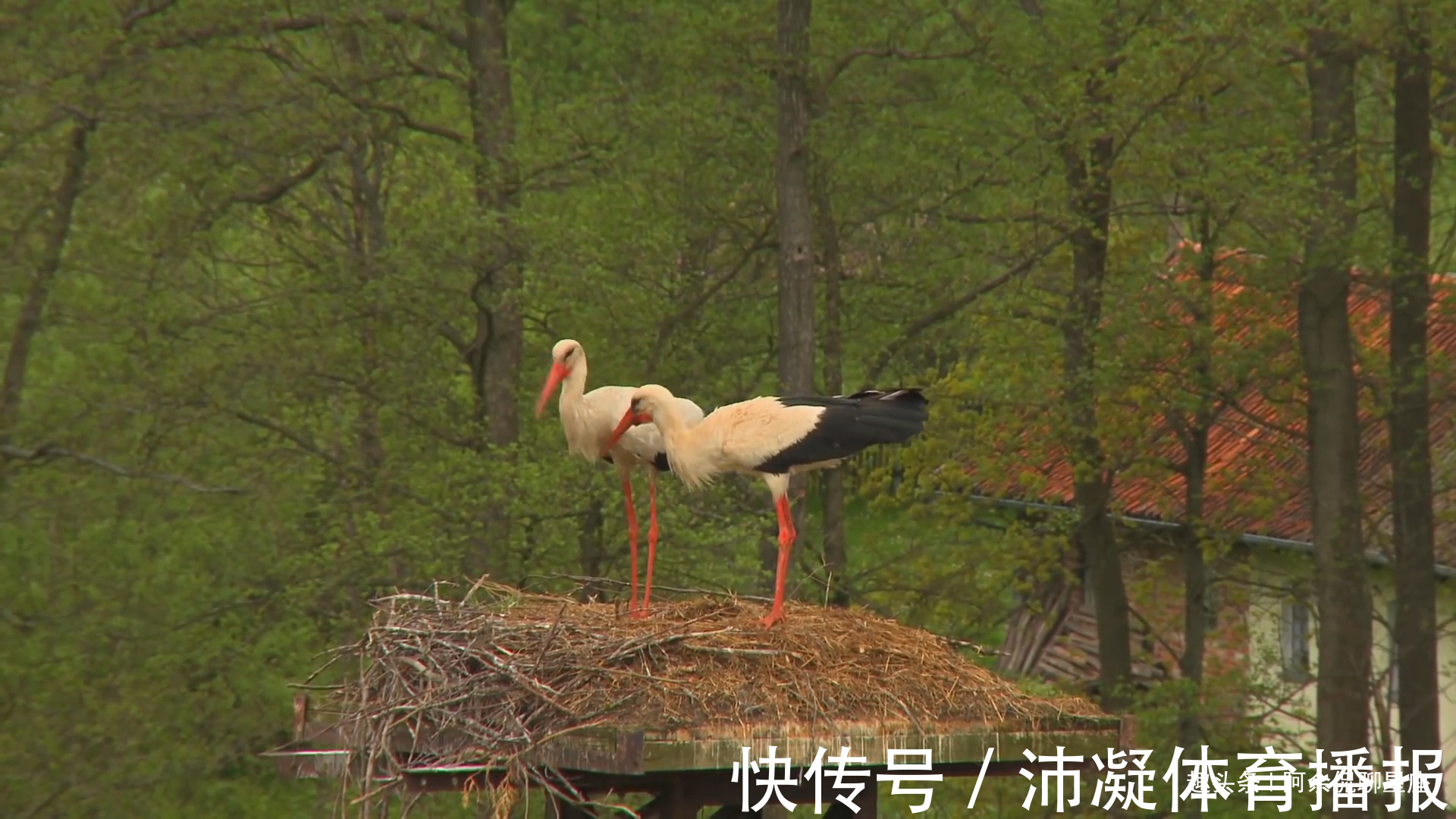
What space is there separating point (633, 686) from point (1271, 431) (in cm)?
1069

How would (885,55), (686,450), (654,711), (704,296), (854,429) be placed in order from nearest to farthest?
(654,711) < (854,429) < (686,450) < (885,55) < (704,296)

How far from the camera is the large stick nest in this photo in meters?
6.06

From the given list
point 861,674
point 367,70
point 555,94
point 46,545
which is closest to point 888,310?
point 555,94

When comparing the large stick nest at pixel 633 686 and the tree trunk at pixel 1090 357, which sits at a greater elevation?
the tree trunk at pixel 1090 357

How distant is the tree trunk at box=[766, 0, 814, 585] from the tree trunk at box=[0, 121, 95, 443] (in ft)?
15.4

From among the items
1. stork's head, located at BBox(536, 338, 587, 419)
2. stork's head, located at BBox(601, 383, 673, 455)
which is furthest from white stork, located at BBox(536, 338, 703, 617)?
stork's head, located at BBox(601, 383, 673, 455)

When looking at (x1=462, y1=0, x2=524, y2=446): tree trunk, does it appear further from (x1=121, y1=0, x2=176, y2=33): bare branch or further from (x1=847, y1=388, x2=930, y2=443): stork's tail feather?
(x1=847, y1=388, x2=930, y2=443): stork's tail feather

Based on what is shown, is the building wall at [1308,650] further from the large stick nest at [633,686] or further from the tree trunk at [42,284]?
the tree trunk at [42,284]

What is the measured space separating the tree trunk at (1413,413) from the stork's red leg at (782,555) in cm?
651

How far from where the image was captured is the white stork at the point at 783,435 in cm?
738

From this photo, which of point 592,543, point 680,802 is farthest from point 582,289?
point 680,802

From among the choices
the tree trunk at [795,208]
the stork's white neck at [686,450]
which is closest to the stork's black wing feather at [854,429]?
the stork's white neck at [686,450]

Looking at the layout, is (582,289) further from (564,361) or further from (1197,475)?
(1197,475)

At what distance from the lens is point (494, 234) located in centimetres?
1370
